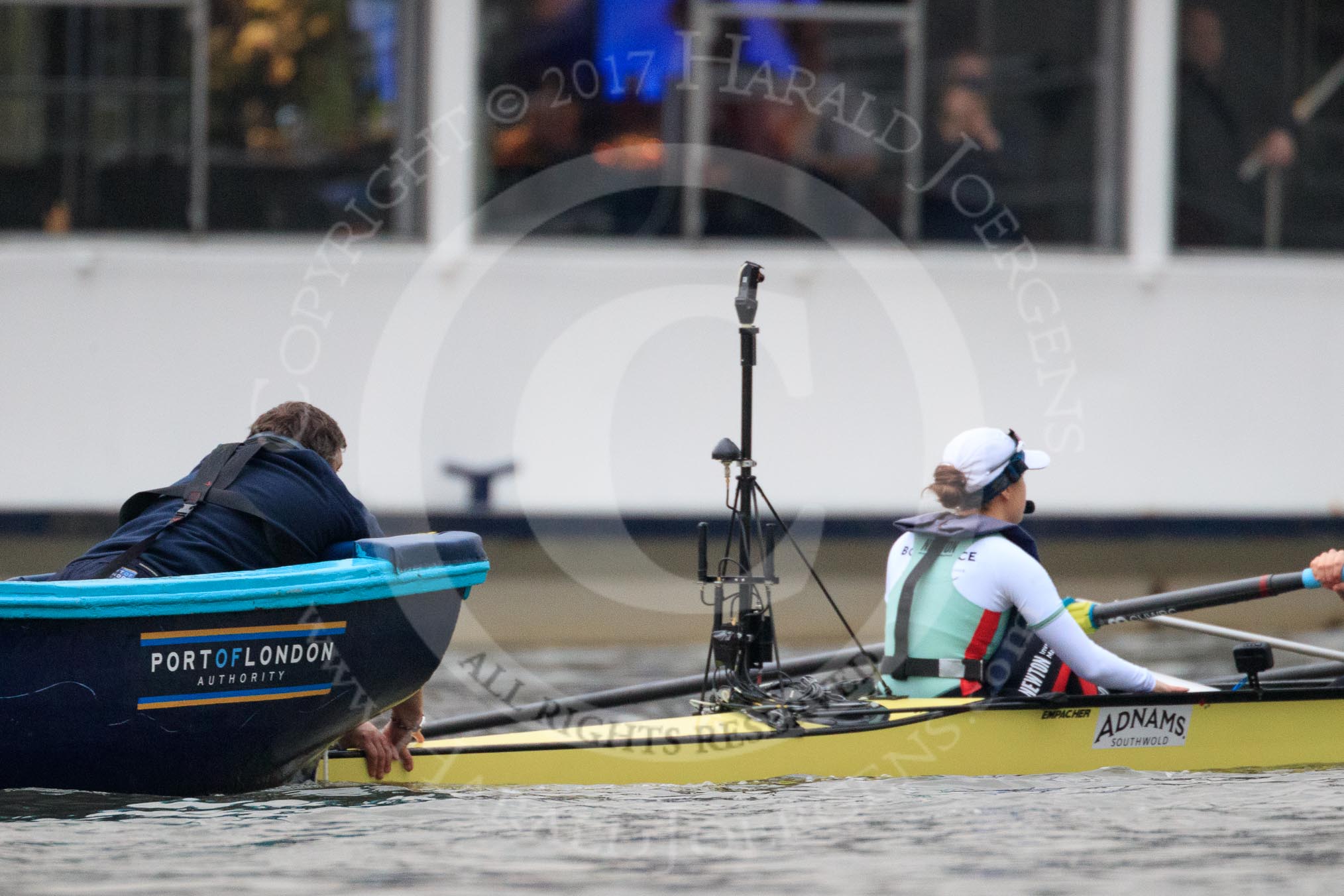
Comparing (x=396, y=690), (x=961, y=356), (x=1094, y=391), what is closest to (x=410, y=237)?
(x=961, y=356)

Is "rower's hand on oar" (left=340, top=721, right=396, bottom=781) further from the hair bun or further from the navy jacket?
the hair bun

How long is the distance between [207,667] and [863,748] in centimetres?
223

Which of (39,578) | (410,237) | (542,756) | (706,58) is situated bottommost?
(542,756)

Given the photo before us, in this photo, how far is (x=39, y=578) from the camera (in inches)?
249

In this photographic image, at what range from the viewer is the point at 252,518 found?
6.02m

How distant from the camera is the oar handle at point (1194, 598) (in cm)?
700

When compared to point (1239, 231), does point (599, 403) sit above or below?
below

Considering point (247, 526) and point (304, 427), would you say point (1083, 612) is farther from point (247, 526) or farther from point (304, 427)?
point (247, 526)

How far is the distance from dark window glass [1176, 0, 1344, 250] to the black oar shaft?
526 centimetres

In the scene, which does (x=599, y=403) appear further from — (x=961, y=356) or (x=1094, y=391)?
(x=1094, y=391)

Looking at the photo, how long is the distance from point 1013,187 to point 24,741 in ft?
24.6

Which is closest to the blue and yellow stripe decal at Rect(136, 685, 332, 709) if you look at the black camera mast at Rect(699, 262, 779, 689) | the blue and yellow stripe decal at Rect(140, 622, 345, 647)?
the blue and yellow stripe decal at Rect(140, 622, 345, 647)

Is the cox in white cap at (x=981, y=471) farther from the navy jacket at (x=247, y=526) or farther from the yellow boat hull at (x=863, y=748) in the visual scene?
the navy jacket at (x=247, y=526)

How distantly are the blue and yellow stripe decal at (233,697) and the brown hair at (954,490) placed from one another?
225 centimetres
